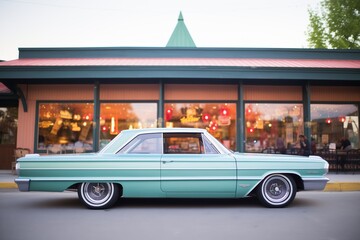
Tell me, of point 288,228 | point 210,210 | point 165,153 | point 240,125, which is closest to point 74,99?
point 240,125

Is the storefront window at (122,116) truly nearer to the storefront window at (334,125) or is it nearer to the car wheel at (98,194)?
the car wheel at (98,194)

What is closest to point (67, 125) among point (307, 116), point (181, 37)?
point (307, 116)

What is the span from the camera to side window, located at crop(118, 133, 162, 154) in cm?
577

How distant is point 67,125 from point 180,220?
375 inches

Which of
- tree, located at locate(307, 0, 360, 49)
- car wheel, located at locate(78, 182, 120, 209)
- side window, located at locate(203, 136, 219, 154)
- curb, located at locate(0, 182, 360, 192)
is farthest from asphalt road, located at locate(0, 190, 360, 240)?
tree, located at locate(307, 0, 360, 49)

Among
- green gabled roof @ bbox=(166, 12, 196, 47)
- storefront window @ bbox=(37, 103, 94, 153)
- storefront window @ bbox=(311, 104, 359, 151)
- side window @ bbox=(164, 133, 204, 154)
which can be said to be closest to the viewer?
side window @ bbox=(164, 133, 204, 154)

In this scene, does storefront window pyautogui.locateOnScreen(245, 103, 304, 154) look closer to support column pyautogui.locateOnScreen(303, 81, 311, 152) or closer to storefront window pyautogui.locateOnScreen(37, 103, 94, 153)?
support column pyautogui.locateOnScreen(303, 81, 311, 152)

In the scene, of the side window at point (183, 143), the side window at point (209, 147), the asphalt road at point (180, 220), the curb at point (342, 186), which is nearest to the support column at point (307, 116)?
the curb at point (342, 186)

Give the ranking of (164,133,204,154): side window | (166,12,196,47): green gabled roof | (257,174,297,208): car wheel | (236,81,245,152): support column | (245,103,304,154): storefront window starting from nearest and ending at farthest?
1. (257,174,297,208): car wheel
2. (164,133,204,154): side window
3. (236,81,245,152): support column
4. (245,103,304,154): storefront window
5. (166,12,196,47): green gabled roof

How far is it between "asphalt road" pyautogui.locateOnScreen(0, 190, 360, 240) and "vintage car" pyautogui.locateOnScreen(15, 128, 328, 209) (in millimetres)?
331

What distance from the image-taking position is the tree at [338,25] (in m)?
26.3

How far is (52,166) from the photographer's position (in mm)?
5590

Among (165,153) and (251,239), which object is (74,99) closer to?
(165,153)

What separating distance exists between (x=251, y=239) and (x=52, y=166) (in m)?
3.84
